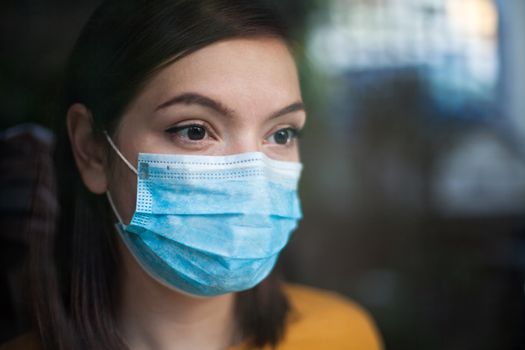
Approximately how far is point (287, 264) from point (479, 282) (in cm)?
105

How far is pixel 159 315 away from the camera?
4.60 ft

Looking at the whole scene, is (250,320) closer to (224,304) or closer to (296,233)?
(224,304)

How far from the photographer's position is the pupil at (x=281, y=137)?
1.43m

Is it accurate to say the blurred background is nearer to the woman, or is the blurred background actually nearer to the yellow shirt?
the yellow shirt

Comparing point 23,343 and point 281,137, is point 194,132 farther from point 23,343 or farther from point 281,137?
point 23,343

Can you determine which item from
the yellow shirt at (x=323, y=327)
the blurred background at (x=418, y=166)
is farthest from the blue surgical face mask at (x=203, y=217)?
the blurred background at (x=418, y=166)

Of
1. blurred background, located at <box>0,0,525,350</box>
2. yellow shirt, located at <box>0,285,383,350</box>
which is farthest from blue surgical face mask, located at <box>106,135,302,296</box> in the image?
blurred background, located at <box>0,0,525,350</box>

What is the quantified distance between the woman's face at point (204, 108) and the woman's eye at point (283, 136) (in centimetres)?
9

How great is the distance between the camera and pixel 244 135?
1272 millimetres

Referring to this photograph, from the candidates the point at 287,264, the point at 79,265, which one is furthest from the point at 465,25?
the point at 79,265

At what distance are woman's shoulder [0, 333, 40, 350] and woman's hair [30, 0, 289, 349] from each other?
67 millimetres

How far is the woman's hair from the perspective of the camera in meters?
1.26

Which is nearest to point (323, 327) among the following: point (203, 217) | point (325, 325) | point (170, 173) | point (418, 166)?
point (325, 325)

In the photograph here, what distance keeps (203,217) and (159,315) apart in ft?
1.13
